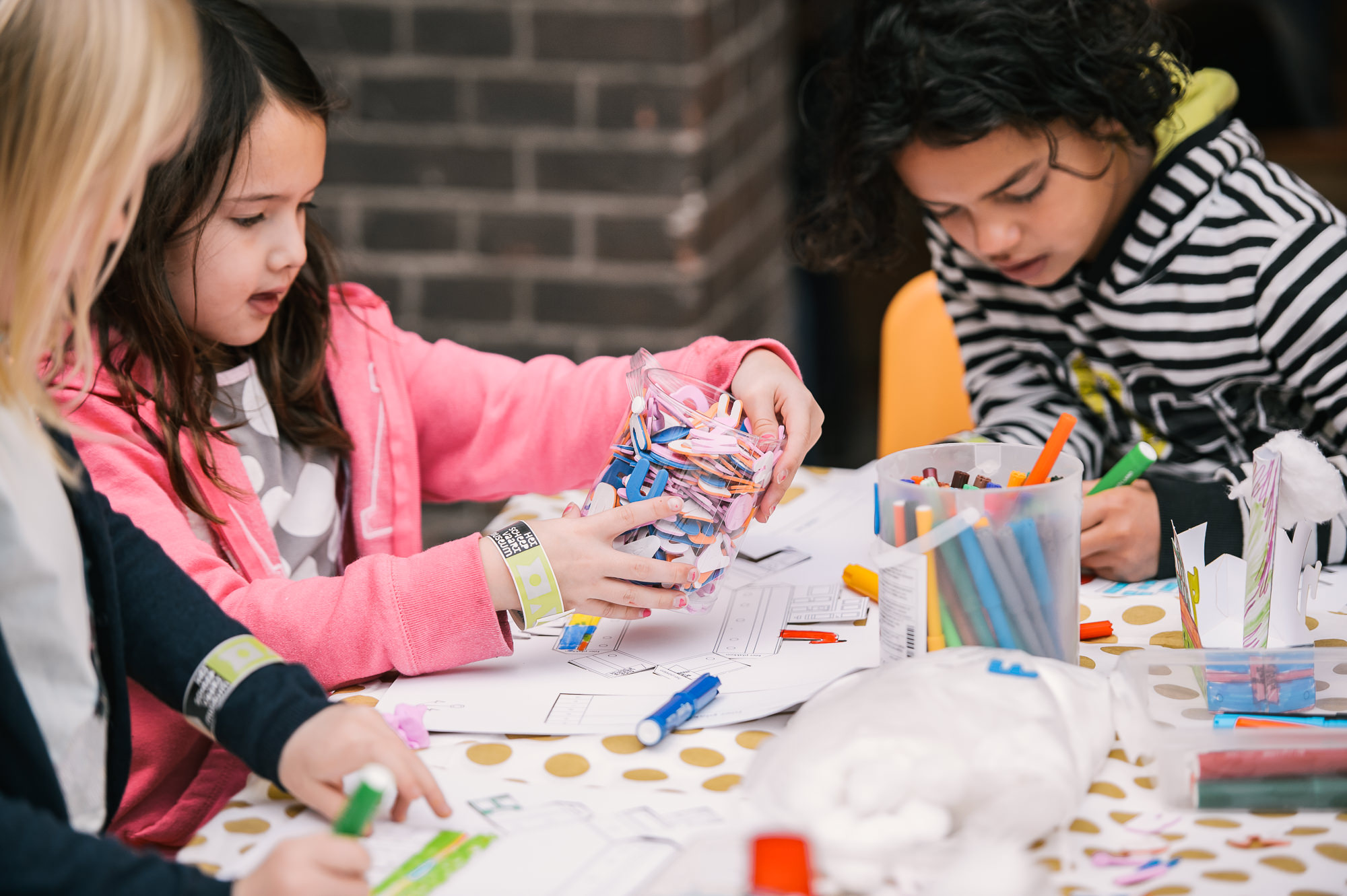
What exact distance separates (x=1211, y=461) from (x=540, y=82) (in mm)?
1159

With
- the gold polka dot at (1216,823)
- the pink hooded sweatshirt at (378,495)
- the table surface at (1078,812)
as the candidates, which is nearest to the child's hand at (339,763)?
the table surface at (1078,812)

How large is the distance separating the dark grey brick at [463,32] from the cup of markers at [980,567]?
1.35 m

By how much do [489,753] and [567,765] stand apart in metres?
0.05

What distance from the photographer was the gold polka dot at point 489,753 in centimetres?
68

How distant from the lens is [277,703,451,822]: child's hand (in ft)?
2.04

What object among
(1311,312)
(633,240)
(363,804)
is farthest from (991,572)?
(633,240)

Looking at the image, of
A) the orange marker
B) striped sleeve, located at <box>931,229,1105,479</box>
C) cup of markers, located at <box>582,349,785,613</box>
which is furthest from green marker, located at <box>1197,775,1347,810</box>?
striped sleeve, located at <box>931,229,1105,479</box>

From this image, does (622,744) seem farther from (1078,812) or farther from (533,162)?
(533,162)

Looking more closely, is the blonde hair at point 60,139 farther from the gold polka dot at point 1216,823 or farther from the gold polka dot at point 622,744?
the gold polka dot at point 1216,823

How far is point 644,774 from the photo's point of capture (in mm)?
660

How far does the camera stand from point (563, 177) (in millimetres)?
1893

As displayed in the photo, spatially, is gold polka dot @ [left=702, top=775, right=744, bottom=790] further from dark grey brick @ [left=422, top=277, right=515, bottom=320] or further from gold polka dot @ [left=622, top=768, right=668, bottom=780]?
dark grey brick @ [left=422, top=277, right=515, bottom=320]

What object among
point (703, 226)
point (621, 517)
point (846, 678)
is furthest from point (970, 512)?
point (703, 226)

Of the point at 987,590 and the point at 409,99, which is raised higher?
the point at 409,99
